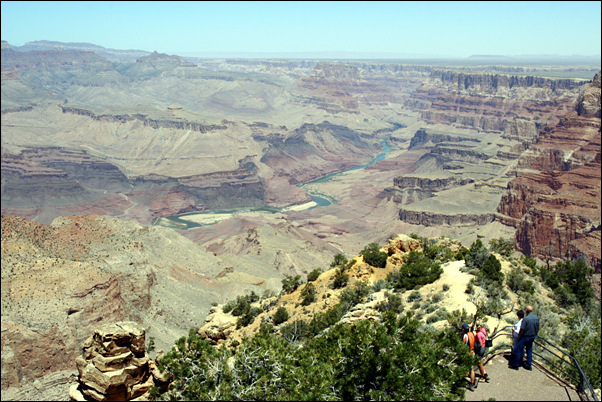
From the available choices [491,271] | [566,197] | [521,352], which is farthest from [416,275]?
[566,197]

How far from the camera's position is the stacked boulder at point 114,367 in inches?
882

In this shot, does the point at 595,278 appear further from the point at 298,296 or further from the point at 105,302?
the point at 105,302

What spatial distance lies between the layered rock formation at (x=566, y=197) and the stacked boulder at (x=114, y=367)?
57650 millimetres

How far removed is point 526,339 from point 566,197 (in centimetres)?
8364

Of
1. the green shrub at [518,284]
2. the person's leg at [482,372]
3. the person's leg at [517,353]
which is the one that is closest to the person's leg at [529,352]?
the person's leg at [517,353]

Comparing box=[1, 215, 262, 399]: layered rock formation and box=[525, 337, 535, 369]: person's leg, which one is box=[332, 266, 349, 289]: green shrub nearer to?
box=[525, 337, 535, 369]: person's leg

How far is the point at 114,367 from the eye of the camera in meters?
23.0

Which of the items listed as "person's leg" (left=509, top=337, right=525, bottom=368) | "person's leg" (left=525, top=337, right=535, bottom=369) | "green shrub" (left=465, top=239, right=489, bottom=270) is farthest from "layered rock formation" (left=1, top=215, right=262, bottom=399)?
"person's leg" (left=525, top=337, right=535, bottom=369)

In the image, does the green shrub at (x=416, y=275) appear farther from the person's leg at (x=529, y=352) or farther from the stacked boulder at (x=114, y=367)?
the stacked boulder at (x=114, y=367)

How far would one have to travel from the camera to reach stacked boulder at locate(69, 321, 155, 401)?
22.4 metres

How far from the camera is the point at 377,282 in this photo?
1268 inches

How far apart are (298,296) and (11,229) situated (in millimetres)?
34097

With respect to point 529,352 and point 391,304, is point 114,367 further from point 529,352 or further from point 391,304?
point 529,352

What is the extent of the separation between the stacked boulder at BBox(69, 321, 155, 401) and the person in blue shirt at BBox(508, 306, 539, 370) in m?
15.0
